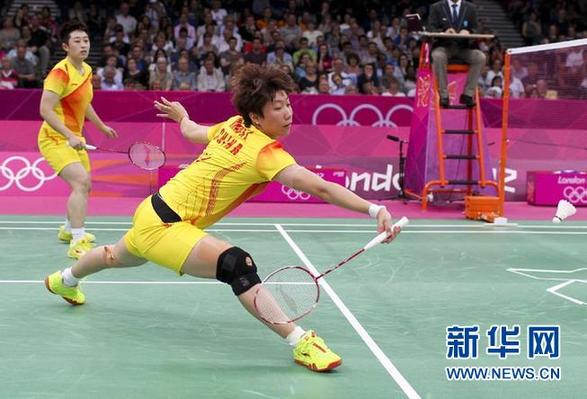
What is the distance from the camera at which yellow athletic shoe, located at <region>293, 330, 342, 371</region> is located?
4.63m

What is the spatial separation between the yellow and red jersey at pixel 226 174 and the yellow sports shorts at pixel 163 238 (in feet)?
0.32

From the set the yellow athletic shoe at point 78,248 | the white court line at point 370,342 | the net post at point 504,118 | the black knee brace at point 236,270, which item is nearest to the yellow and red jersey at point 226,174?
the black knee brace at point 236,270

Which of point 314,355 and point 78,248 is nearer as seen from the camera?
point 314,355

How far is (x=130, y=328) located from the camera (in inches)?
217

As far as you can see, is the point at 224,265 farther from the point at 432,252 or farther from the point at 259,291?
the point at 432,252

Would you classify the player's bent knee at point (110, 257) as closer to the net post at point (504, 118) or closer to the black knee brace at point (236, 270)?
the black knee brace at point (236, 270)

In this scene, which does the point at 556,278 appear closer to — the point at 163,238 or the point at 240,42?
the point at 163,238

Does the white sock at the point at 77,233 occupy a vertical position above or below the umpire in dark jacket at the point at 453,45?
below

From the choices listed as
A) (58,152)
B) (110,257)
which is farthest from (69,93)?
(110,257)

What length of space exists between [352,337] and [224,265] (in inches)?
43.4

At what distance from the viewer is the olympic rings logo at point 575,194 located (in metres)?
12.2

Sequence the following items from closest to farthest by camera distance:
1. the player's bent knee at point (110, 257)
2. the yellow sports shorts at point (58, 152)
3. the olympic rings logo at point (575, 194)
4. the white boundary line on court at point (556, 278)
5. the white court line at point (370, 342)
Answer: the white court line at point (370, 342), the player's bent knee at point (110, 257), the white boundary line on court at point (556, 278), the yellow sports shorts at point (58, 152), the olympic rings logo at point (575, 194)

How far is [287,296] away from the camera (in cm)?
480

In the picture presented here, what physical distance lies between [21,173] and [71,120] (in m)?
4.17
